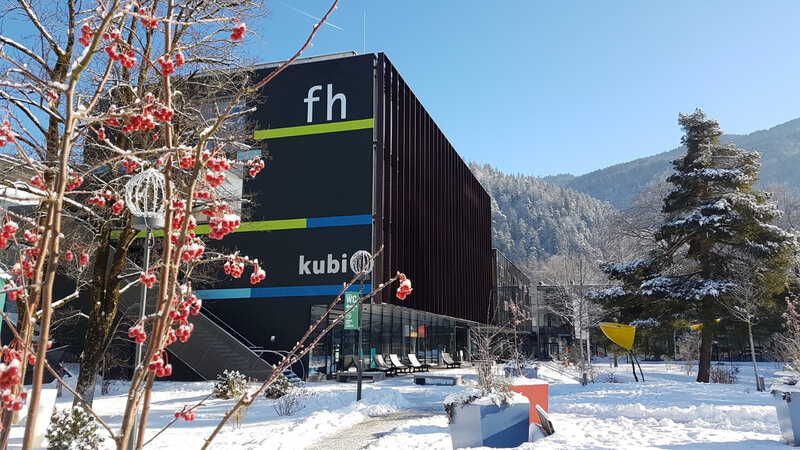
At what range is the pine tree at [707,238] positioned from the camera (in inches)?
811

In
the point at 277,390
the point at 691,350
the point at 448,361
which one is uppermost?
the point at 277,390

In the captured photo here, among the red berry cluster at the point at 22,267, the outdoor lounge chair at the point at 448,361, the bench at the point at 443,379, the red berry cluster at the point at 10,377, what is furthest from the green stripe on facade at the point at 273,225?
the red berry cluster at the point at 10,377

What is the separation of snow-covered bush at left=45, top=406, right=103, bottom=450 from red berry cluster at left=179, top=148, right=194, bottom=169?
23.6 ft

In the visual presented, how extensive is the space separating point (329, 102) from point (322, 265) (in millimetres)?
7277

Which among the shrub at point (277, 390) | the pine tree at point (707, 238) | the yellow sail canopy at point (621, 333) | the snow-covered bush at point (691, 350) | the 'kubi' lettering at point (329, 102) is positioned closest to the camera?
the shrub at point (277, 390)

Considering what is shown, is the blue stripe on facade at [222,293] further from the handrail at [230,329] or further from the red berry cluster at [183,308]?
the red berry cluster at [183,308]

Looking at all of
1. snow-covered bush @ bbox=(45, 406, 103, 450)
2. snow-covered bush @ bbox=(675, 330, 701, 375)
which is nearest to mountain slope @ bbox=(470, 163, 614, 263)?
snow-covered bush @ bbox=(675, 330, 701, 375)

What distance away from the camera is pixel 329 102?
83.7 ft

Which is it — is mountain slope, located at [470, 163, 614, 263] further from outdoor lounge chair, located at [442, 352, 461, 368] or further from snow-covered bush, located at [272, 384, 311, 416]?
snow-covered bush, located at [272, 384, 311, 416]

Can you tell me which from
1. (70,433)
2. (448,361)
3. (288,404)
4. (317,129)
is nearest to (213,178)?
(70,433)

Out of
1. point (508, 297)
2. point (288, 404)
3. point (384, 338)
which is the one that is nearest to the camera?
point (288, 404)

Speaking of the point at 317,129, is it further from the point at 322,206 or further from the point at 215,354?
the point at 215,354

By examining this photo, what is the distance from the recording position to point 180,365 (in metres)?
24.5

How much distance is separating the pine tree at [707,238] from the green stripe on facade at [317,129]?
11939 mm
